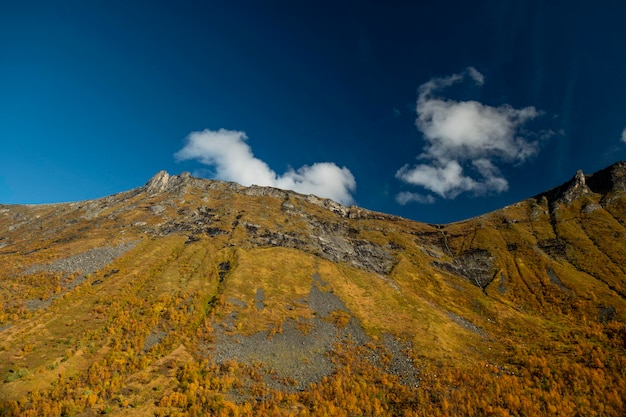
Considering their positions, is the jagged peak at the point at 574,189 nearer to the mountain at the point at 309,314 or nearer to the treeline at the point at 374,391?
the mountain at the point at 309,314

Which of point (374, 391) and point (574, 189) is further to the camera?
point (574, 189)

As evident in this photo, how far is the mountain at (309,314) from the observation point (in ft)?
169

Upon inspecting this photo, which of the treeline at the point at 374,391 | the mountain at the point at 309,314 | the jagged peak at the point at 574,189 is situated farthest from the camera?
the jagged peak at the point at 574,189

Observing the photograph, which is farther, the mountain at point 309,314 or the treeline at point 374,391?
the mountain at point 309,314

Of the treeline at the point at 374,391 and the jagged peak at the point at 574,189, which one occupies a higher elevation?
the jagged peak at the point at 574,189

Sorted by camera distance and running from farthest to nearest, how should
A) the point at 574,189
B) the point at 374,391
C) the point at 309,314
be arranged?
the point at 574,189 → the point at 309,314 → the point at 374,391

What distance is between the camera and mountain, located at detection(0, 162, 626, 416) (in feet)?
169

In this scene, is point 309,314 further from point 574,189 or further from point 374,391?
point 574,189

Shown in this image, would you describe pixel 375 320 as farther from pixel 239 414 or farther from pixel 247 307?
pixel 239 414

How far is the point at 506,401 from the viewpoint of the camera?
1966 inches

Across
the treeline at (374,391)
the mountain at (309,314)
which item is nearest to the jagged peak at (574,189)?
the mountain at (309,314)

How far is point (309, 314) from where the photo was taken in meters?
87.8

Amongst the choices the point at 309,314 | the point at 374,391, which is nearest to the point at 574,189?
the point at 309,314

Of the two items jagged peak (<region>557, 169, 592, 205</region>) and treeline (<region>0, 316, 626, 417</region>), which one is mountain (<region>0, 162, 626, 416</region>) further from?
jagged peak (<region>557, 169, 592, 205</region>)
